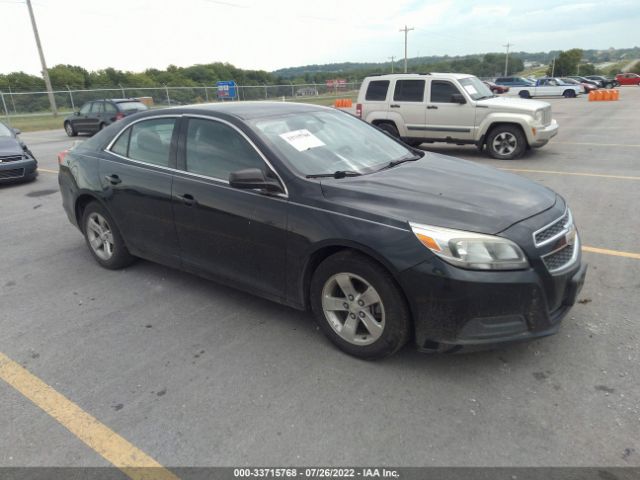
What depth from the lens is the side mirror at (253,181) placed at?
3301mm

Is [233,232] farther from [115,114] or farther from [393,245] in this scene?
[115,114]

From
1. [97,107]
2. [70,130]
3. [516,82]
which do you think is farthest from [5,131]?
[516,82]

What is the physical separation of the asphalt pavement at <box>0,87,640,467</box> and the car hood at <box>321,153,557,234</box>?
96 centimetres

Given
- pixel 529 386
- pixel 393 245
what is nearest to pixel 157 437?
pixel 393 245

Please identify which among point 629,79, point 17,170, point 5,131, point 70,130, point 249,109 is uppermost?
point 249,109

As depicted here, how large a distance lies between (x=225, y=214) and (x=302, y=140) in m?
0.83

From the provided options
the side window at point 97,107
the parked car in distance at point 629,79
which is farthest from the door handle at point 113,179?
the parked car in distance at point 629,79

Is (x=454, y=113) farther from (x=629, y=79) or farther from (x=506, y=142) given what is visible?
(x=629, y=79)

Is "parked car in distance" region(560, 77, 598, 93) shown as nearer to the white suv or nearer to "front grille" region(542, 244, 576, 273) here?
the white suv

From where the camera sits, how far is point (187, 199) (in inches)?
152

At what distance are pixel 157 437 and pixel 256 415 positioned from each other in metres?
0.54

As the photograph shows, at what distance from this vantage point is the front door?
3424 mm

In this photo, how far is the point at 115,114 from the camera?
1853 cm

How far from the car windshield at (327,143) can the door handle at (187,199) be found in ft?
2.54
